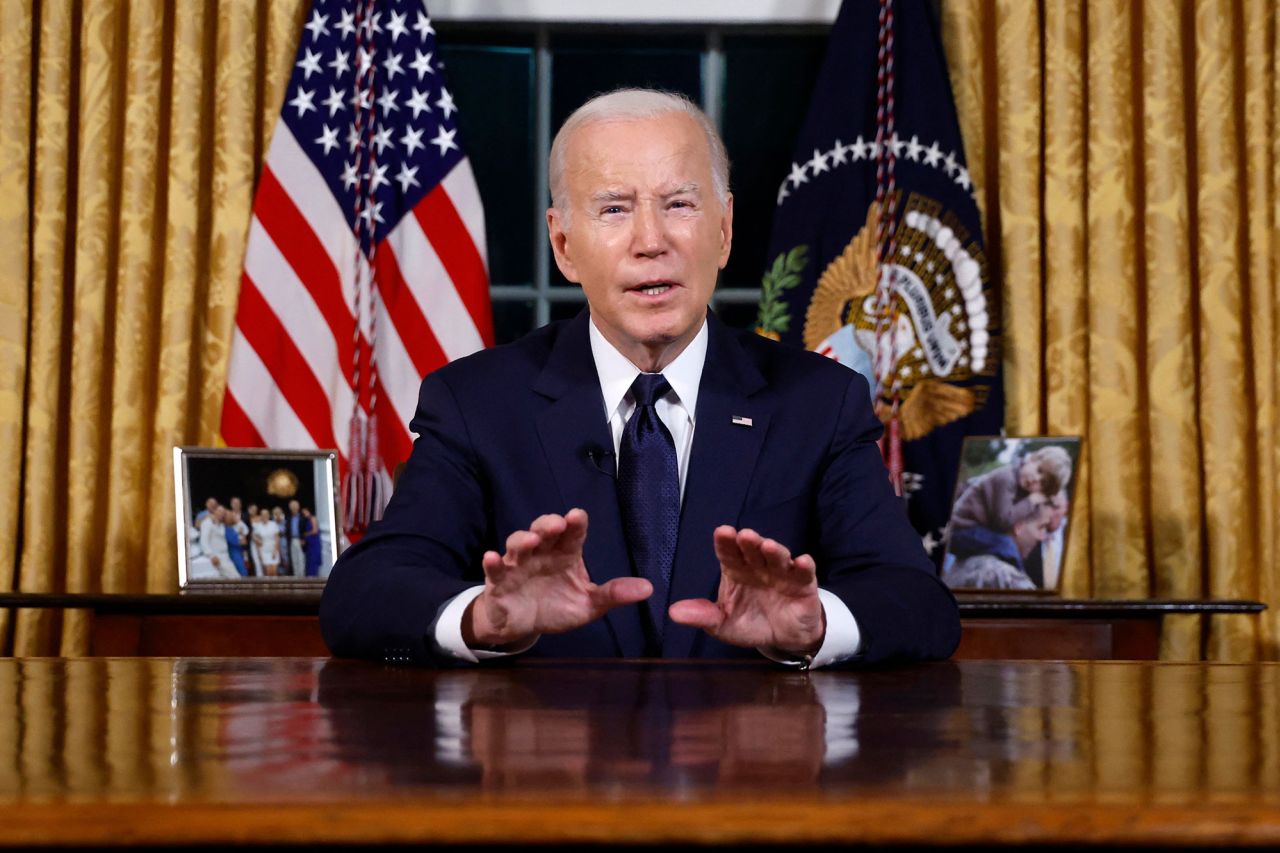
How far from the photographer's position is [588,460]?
186 cm

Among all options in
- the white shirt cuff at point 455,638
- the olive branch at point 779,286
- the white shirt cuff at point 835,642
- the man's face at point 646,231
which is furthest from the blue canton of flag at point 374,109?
the white shirt cuff at point 835,642

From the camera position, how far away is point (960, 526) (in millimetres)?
3084

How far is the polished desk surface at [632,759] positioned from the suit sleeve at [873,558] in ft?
0.87

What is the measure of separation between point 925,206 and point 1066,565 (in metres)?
0.90

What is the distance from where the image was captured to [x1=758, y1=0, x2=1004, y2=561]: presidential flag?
3314 mm

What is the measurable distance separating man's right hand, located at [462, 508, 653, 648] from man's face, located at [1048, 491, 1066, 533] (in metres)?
1.88

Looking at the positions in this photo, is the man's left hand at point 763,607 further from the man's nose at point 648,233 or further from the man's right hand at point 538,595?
the man's nose at point 648,233

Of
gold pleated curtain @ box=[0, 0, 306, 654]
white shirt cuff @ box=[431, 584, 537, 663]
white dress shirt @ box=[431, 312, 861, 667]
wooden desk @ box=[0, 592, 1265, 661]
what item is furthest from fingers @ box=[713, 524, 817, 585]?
gold pleated curtain @ box=[0, 0, 306, 654]

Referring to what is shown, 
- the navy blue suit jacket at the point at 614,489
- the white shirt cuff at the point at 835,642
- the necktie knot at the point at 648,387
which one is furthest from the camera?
the necktie knot at the point at 648,387

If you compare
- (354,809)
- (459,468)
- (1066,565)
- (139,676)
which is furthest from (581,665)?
(1066,565)

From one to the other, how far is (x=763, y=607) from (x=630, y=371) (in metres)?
0.63

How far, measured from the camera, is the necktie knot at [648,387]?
75.4 inches

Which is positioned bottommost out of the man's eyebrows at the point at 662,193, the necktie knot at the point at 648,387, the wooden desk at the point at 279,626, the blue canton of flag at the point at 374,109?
the wooden desk at the point at 279,626

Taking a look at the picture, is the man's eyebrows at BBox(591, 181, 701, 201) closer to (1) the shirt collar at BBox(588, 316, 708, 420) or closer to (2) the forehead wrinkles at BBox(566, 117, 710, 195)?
(2) the forehead wrinkles at BBox(566, 117, 710, 195)
